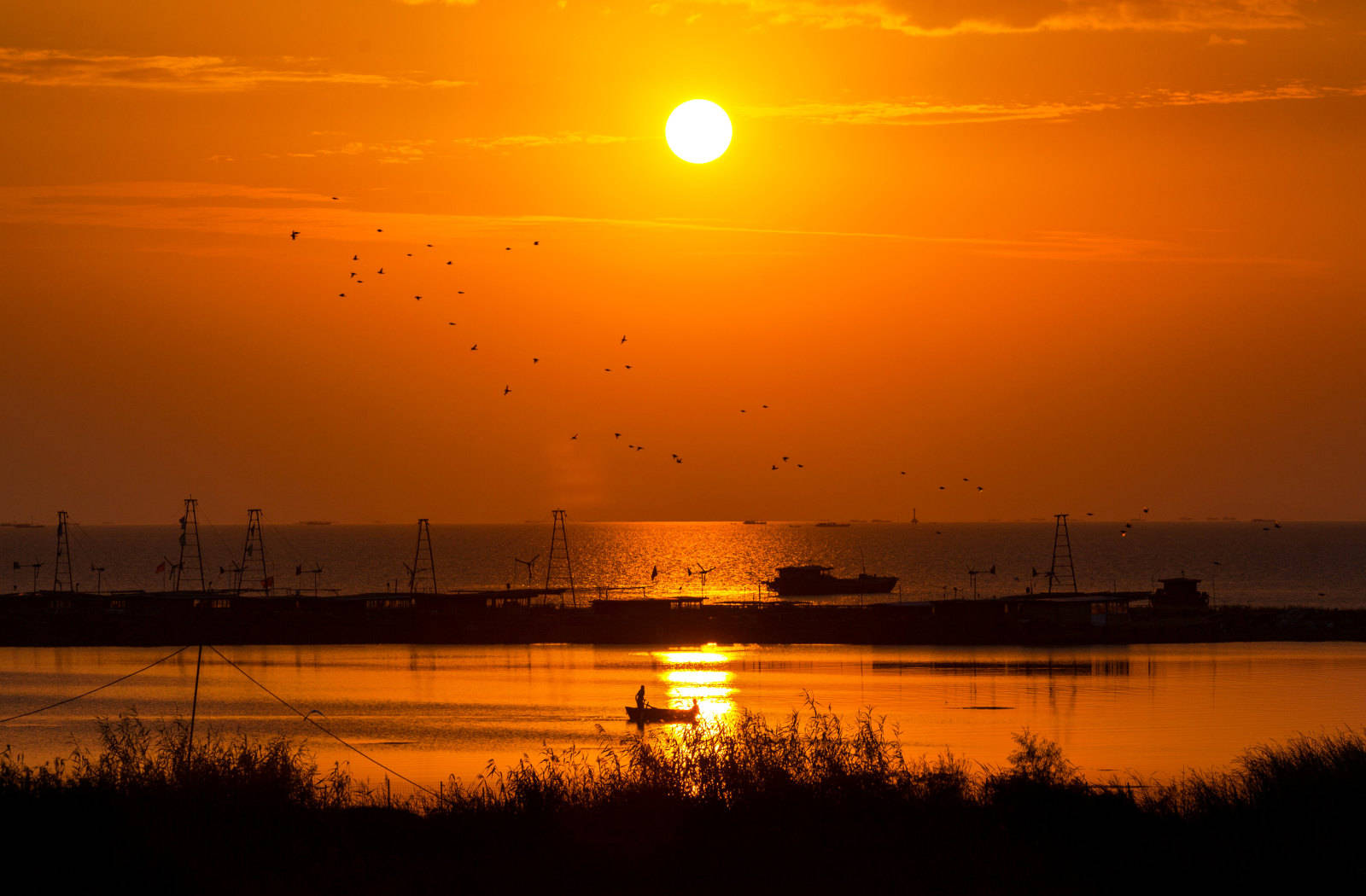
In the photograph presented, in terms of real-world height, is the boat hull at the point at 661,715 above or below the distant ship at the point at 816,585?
below

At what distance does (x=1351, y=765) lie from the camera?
1056 inches

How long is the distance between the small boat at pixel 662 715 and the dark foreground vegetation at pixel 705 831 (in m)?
28.8

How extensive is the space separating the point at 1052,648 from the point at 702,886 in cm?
7487

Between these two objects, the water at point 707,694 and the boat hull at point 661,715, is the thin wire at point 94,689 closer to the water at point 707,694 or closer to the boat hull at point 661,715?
the water at point 707,694

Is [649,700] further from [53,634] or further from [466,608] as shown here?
[53,634]

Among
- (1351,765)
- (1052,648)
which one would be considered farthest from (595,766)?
(1052,648)

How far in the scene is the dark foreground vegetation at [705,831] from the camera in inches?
818

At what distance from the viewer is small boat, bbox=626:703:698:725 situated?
56500 millimetres

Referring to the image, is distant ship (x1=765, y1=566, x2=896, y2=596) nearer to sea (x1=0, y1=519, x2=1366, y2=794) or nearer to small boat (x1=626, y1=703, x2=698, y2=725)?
sea (x1=0, y1=519, x2=1366, y2=794)

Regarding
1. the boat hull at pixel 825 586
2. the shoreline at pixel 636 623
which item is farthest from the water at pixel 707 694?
the boat hull at pixel 825 586

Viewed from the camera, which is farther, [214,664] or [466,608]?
[466,608]

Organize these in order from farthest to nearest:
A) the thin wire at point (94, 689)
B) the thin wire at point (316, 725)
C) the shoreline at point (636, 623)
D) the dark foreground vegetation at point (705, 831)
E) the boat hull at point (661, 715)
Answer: the shoreline at point (636, 623) < the thin wire at point (94, 689) < the boat hull at point (661, 715) < the thin wire at point (316, 725) < the dark foreground vegetation at point (705, 831)

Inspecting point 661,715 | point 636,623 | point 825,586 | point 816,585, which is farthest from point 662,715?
point 825,586

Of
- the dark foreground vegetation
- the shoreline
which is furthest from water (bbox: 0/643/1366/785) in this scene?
the dark foreground vegetation
